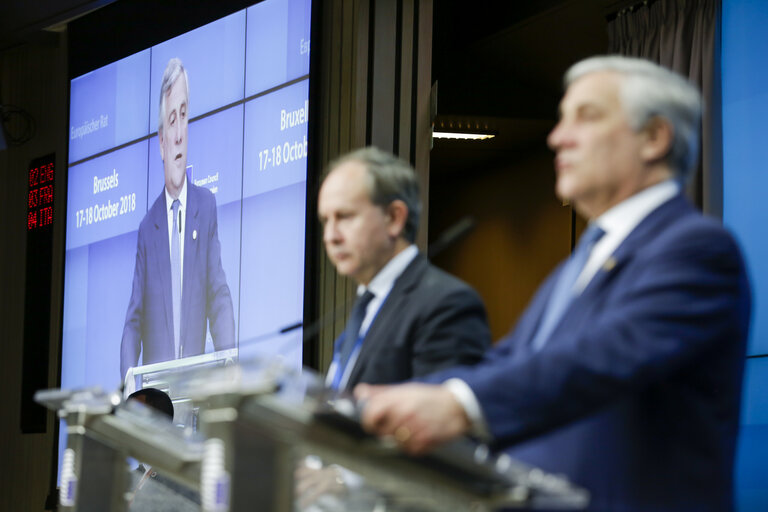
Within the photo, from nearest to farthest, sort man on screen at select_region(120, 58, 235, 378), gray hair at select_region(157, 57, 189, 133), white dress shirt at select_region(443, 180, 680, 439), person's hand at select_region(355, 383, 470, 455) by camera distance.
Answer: person's hand at select_region(355, 383, 470, 455)
white dress shirt at select_region(443, 180, 680, 439)
man on screen at select_region(120, 58, 235, 378)
gray hair at select_region(157, 57, 189, 133)

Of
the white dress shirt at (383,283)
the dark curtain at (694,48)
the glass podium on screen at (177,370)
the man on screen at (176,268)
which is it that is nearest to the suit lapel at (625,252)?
the white dress shirt at (383,283)

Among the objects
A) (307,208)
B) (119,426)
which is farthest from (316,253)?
(119,426)

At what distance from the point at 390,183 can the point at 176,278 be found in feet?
11.2

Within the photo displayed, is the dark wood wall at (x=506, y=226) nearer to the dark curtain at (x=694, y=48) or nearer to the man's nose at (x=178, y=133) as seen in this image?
the dark curtain at (x=694, y=48)

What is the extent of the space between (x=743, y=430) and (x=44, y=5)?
4.64m

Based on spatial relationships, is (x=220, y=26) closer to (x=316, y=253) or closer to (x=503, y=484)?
(x=316, y=253)

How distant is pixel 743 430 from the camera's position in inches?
190

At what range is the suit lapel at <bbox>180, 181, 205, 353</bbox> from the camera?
18.6 feet

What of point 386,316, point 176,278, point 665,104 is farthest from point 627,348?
point 176,278

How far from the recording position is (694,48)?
5.36 m

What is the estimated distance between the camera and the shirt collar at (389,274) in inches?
96.9

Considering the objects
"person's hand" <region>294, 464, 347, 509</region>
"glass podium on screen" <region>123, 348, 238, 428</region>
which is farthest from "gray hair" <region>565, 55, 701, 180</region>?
"glass podium on screen" <region>123, 348, 238, 428</region>

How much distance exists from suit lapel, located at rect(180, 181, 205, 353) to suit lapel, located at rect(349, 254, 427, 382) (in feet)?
11.0

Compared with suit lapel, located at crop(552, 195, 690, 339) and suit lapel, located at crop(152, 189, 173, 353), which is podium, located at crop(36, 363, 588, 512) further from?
suit lapel, located at crop(152, 189, 173, 353)
